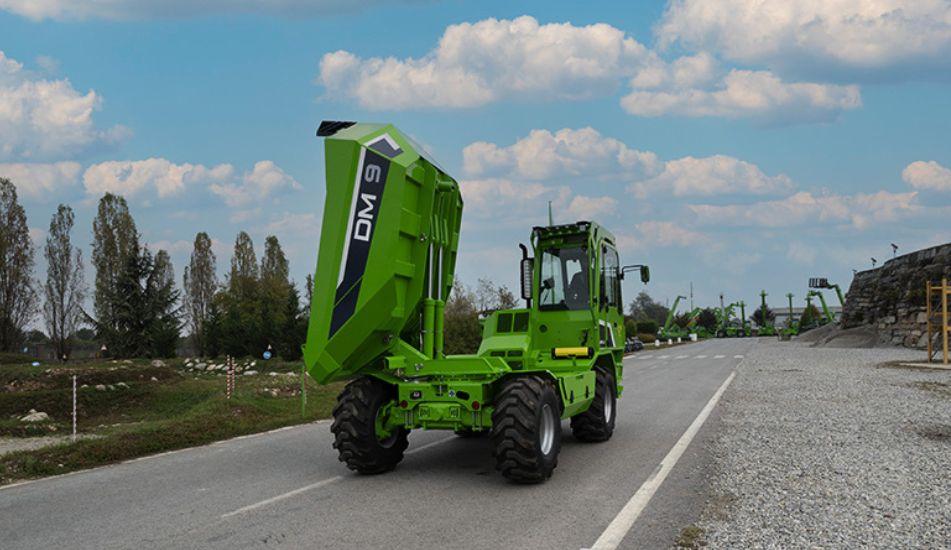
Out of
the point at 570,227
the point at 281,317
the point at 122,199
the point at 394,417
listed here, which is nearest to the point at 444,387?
the point at 394,417

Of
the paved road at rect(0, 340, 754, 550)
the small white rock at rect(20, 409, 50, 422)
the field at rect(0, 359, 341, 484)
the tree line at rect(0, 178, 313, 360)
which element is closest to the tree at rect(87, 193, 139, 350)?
the tree line at rect(0, 178, 313, 360)

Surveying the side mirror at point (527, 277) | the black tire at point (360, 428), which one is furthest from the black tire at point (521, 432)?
the side mirror at point (527, 277)

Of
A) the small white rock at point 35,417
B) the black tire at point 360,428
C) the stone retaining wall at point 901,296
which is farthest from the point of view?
the stone retaining wall at point 901,296

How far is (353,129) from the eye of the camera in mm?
8664

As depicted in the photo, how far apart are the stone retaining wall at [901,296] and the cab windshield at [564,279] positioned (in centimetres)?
3198

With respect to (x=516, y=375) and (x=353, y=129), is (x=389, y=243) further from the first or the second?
(x=516, y=375)

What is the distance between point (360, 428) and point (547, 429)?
217 centimetres

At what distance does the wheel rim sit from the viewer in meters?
8.27

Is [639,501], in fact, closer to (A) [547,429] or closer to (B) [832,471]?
(A) [547,429]

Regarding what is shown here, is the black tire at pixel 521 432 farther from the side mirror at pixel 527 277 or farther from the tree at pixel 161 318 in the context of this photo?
the tree at pixel 161 318

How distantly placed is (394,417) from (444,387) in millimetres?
779

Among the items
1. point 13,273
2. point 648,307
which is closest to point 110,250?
point 13,273

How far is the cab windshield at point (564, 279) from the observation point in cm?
1130

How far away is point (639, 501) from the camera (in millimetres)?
7211
